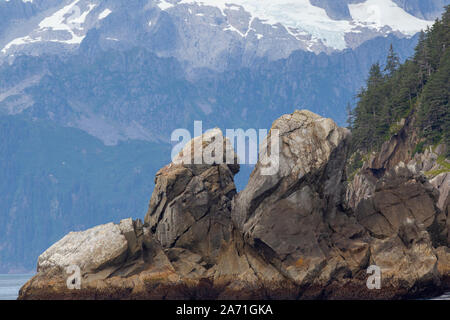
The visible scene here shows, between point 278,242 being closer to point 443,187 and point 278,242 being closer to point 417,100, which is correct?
point 443,187

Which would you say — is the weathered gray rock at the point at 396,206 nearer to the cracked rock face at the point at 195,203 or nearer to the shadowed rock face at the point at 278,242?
the shadowed rock face at the point at 278,242

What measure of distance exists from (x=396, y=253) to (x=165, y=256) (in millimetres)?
18771

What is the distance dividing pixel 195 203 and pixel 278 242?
1087 cm

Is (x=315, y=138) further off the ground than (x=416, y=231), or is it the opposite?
(x=315, y=138)

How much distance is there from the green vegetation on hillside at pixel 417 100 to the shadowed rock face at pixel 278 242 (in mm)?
42871

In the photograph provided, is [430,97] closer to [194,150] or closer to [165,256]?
[194,150]

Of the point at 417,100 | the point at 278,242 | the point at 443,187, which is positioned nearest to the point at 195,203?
the point at 278,242

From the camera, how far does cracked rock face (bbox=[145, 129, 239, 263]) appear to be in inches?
2758

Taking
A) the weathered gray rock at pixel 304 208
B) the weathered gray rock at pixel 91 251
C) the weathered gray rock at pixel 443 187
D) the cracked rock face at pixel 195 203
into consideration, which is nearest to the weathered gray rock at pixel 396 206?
the weathered gray rock at pixel 304 208

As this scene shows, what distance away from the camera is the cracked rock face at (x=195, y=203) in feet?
230

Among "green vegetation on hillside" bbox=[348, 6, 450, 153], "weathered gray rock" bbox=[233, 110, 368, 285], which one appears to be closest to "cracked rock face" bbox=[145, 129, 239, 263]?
"weathered gray rock" bbox=[233, 110, 368, 285]

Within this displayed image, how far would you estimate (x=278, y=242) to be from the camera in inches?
→ 2451
